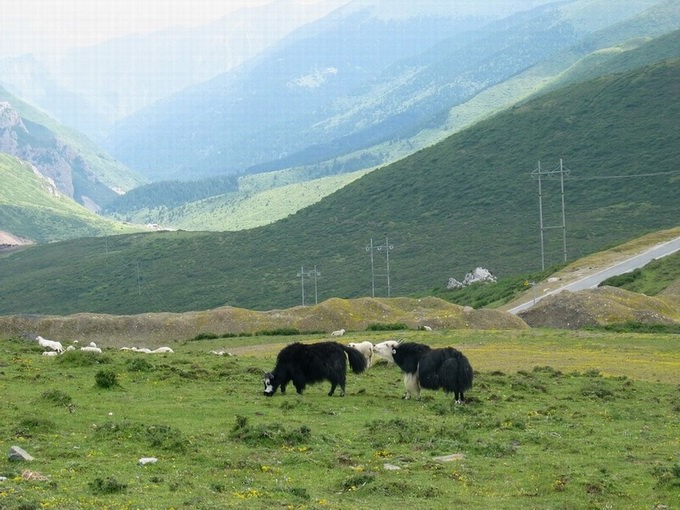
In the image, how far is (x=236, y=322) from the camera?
6266 centimetres

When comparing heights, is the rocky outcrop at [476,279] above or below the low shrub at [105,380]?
above

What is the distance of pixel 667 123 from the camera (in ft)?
531

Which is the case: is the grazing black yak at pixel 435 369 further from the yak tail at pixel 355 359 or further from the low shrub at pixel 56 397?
the low shrub at pixel 56 397

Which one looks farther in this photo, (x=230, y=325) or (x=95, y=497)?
(x=230, y=325)

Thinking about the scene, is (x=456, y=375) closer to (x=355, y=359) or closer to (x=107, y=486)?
(x=355, y=359)

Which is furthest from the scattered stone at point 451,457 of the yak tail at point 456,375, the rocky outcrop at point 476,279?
the rocky outcrop at point 476,279

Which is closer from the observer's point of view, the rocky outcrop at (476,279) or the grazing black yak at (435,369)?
the grazing black yak at (435,369)

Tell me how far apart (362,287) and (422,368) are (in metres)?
105

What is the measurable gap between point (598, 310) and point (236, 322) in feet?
68.8

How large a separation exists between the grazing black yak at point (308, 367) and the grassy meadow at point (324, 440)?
1.78 feet

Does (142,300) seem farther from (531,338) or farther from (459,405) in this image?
(459,405)

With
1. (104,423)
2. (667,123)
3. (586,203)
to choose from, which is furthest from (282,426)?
(667,123)

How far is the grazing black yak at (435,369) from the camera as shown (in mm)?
26859

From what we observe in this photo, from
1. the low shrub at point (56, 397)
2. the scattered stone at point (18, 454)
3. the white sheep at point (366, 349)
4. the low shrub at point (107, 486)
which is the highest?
the white sheep at point (366, 349)
